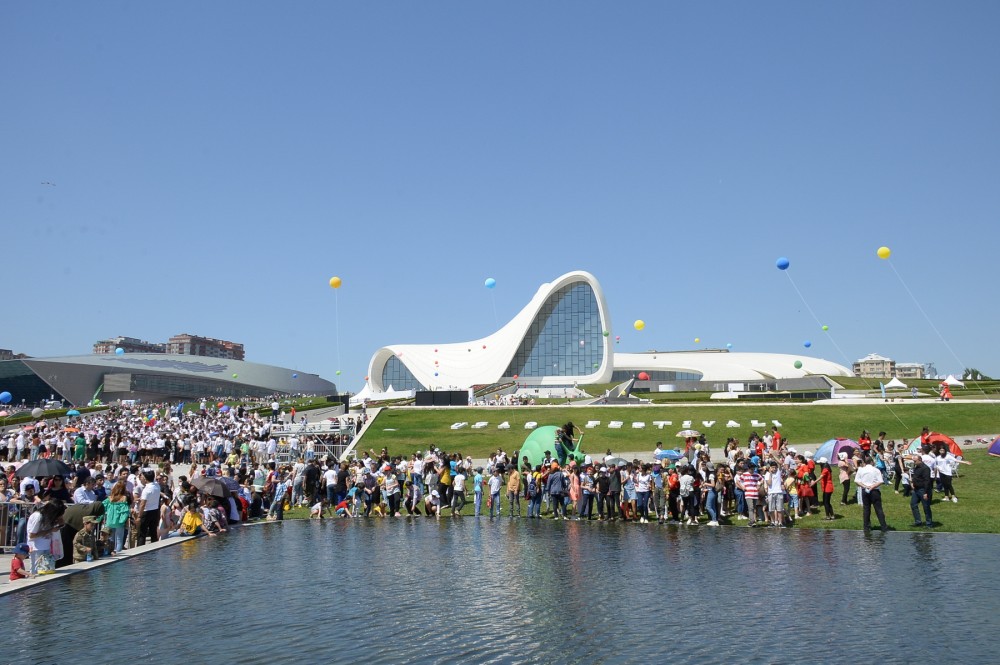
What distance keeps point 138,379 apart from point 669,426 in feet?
258

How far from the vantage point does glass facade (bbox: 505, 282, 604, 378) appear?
8919 centimetres

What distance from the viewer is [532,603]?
9.34 metres

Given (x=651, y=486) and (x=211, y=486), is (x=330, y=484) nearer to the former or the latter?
(x=211, y=486)

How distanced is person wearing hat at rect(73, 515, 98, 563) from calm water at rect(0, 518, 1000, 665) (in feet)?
2.04

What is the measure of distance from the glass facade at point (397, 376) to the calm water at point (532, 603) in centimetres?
8153

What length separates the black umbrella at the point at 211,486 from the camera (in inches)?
682

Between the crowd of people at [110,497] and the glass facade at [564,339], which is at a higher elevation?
the glass facade at [564,339]

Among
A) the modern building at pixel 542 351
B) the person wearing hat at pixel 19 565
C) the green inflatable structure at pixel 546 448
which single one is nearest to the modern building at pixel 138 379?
the modern building at pixel 542 351

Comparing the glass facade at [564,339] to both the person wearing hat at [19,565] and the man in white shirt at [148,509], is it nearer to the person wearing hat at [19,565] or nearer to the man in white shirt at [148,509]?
the man in white shirt at [148,509]

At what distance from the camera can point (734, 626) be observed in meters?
8.16

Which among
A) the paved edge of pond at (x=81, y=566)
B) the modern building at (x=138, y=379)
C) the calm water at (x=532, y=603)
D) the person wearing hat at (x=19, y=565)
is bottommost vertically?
the calm water at (x=532, y=603)

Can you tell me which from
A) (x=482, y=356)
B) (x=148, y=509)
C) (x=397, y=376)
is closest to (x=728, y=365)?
(x=482, y=356)

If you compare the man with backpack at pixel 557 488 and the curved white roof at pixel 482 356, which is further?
the curved white roof at pixel 482 356

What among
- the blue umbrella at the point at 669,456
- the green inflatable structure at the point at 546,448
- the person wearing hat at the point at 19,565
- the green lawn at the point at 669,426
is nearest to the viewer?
the person wearing hat at the point at 19,565
